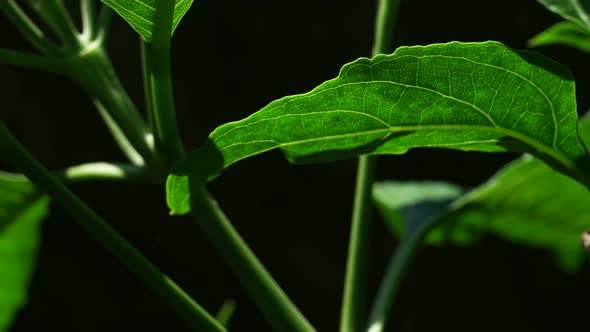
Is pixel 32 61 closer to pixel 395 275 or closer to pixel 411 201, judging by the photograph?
pixel 395 275

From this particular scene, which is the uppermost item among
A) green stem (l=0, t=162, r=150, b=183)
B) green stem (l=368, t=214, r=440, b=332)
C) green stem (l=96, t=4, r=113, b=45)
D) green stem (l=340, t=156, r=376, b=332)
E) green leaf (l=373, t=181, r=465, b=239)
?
green stem (l=96, t=4, r=113, b=45)

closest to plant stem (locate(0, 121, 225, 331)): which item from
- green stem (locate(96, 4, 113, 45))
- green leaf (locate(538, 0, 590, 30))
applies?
green stem (locate(96, 4, 113, 45))

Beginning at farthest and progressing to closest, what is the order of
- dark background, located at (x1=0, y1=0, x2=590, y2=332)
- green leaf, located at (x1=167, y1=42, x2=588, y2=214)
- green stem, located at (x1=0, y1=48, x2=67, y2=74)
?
dark background, located at (x1=0, y1=0, x2=590, y2=332), green stem, located at (x1=0, y1=48, x2=67, y2=74), green leaf, located at (x1=167, y1=42, x2=588, y2=214)

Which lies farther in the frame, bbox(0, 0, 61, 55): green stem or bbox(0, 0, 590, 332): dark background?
bbox(0, 0, 590, 332): dark background

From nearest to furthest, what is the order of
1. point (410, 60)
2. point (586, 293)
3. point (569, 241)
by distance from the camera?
point (410, 60) < point (569, 241) < point (586, 293)

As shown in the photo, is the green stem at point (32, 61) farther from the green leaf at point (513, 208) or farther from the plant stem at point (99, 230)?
the green leaf at point (513, 208)

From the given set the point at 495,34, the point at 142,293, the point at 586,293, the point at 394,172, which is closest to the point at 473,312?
the point at 586,293

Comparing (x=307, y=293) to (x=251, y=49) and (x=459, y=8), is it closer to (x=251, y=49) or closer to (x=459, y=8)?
(x=251, y=49)

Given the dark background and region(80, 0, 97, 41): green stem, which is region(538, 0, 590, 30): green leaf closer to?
region(80, 0, 97, 41): green stem
